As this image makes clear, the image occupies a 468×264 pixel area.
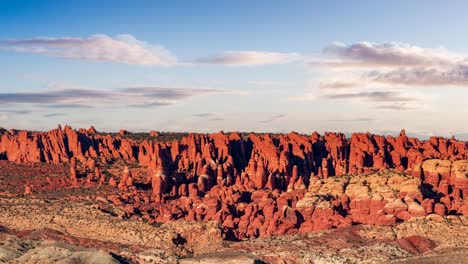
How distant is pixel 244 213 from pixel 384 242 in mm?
44130

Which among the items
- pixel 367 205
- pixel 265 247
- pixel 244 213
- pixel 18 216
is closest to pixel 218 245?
pixel 265 247

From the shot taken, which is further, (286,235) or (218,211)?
(218,211)

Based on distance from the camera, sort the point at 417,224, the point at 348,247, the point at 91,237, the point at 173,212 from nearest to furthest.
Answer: the point at 348,247 < the point at 417,224 < the point at 91,237 < the point at 173,212

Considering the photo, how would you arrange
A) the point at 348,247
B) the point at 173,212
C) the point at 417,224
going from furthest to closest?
the point at 173,212
the point at 417,224
the point at 348,247

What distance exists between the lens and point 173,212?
184375mm

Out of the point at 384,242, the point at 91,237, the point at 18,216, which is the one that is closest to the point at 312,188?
the point at 384,242

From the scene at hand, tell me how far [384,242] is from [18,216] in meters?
90.8

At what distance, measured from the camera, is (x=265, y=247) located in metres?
152

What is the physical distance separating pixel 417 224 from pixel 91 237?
2898 inches

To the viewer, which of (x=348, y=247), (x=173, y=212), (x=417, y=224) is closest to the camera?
(x=348, y=247)

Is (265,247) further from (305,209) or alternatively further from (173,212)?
(173,212)

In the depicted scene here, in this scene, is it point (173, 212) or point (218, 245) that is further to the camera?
point (173, 212)

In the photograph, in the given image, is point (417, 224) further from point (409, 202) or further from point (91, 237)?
point (91, 237)

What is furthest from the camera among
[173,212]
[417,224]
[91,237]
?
[173,212]
